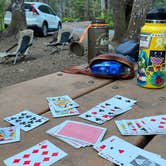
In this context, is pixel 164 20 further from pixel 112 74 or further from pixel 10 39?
pixel 10 39

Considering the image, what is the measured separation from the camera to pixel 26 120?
44.7 inches

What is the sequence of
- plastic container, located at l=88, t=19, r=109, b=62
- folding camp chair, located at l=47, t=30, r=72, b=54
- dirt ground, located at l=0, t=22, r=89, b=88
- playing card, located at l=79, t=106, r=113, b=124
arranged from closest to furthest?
playing card, located at l=79, t=106, r=113, b=124, plastic container, located at l=88, t=19, r=109, b=62, dirt ground, located at l=0, t=22, r=89, b=88, folding camp chair, located at l=47, t=30, r=72, b=54

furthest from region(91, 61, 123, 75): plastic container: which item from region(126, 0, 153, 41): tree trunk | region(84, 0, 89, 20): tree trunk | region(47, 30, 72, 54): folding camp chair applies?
region(84, 0, 89, 20): tree trunk

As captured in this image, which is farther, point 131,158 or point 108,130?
point 108,130

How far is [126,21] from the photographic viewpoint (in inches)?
263

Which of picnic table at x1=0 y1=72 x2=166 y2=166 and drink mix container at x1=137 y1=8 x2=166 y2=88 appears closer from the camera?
picnic table at x1=0 y1=72 x2=166 y2=166

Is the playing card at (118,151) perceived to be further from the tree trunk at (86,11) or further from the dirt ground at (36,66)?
the tree trunk at (86,11)

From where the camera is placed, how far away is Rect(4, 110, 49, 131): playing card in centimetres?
109

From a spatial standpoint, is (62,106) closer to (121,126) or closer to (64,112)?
(64,112)

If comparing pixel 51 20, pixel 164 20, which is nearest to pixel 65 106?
pixel 164 20

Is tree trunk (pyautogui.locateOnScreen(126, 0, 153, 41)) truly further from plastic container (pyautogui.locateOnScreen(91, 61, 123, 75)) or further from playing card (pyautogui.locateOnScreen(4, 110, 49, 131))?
playing card (pyautogui.locateOnScreen(4, 110, 49, 131))

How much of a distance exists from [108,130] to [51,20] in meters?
12.1

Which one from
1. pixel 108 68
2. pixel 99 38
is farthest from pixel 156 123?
pixel 99 38

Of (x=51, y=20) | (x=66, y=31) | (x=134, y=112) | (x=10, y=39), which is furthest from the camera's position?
(x=51, y=20)
